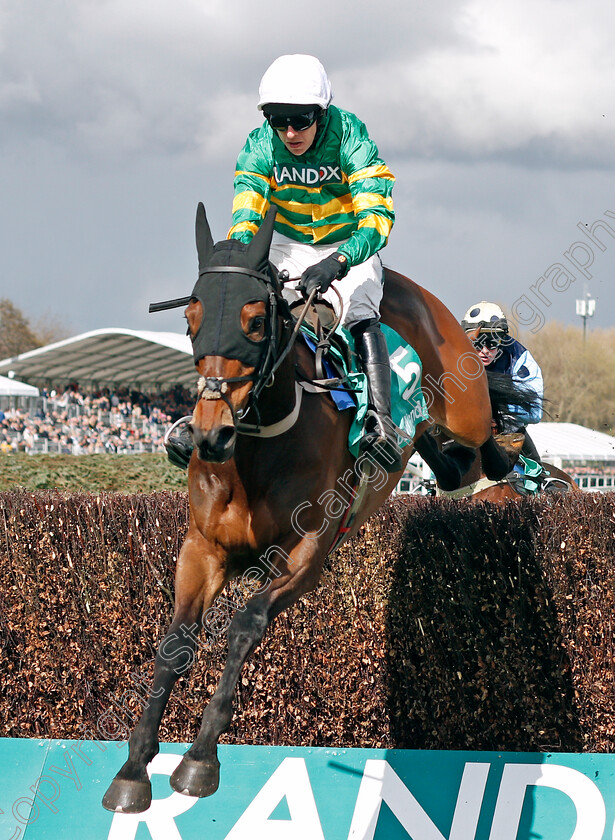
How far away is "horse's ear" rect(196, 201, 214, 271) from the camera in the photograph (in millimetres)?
3549

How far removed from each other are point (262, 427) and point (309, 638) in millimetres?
2206

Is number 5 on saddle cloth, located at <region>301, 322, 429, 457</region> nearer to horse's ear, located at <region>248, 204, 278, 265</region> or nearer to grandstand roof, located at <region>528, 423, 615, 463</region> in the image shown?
horse's ear, located at <region>248, 204, 278, 265</region>

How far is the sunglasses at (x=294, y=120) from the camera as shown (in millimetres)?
4055

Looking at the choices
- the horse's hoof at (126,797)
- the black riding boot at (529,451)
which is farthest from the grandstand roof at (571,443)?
the horse's hoof at (126,797)

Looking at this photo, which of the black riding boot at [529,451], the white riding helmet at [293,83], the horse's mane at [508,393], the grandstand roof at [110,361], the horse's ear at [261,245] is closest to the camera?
the horse's ear at [261,245]

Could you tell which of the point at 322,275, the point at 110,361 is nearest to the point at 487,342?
the point at 322,275

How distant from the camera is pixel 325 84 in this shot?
13.4 feet

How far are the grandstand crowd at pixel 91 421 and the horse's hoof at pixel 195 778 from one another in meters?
14.2

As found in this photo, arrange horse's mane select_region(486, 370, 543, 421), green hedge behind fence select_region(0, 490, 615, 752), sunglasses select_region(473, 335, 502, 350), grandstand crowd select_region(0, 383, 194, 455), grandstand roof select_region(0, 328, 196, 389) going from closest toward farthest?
green hedge behind fence select_region(0, 490, 615, 752) → horse's mane select_region(486, 370, 543, 421) → sunglasses select_region(473, 335, 502, 350) → grandstand crowd select_region(0, 383, 194, 455) → grandstand roof select_region(0, 328, 196, 389)

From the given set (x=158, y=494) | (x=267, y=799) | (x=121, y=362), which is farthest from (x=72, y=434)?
(x=267, y=799)

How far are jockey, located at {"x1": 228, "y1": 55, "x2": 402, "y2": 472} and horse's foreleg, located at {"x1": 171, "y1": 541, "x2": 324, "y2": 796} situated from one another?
771 millimetres

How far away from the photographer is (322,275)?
151 inches

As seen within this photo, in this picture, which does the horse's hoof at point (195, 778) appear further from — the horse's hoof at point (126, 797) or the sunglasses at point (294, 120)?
the sunglasses at point (294, 120)

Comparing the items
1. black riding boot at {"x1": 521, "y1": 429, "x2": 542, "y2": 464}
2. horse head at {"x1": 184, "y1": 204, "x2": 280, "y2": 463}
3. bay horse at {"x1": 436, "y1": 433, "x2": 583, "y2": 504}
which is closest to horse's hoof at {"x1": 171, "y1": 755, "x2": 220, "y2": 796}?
horse head at {"x1": 184, "y1": 204, "x2": 280, "y2": 463}
